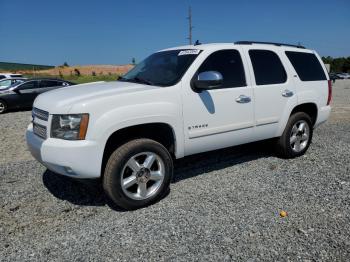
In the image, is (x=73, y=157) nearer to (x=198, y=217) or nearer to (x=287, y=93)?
(x=198, y=217)

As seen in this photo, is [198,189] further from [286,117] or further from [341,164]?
[341,164]

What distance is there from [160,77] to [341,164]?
3.31 meters

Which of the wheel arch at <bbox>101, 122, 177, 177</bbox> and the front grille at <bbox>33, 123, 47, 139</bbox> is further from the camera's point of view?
the wheel arch at <bbox>101, 122, 177, 177</bbox>

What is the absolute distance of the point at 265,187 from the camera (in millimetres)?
4352

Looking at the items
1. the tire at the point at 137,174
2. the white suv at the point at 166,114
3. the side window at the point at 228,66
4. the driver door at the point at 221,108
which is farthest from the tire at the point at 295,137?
the tire at the point at 137,174

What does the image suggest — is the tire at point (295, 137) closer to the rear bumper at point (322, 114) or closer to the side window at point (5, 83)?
the rear bumper at point (322, 114)

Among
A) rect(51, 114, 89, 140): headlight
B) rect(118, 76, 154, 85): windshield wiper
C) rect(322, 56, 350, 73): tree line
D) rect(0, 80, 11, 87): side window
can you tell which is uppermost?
rect(118, 76, 154, 85): windshield wiper

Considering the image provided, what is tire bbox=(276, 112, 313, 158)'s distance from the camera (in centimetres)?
533

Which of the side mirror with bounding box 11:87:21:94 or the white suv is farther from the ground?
the white suv

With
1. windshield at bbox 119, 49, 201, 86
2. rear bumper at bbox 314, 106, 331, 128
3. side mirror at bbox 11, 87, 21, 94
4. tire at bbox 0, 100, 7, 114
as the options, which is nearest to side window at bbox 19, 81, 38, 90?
side mirror at bbox 11, 87, 21, 94

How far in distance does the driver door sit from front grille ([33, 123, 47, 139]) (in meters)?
1.62

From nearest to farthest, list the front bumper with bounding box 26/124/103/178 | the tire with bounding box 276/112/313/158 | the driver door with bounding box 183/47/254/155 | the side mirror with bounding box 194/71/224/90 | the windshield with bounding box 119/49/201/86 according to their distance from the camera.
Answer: the front bumper with bounding box 26/124/103/178 → the side mirror with bounding box 194/71/224/90 → the driver door with bounding box 183/47/254/155 → the windshield with bounding box 119/49/201/86 → the tire with bounding box 276/112/313/158

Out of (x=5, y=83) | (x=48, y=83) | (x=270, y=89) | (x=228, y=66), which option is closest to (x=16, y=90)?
(x=48, y=83)

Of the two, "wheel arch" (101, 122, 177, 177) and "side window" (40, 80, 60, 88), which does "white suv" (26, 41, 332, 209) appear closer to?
"wheel arch" (101, 122, 177, 177)
